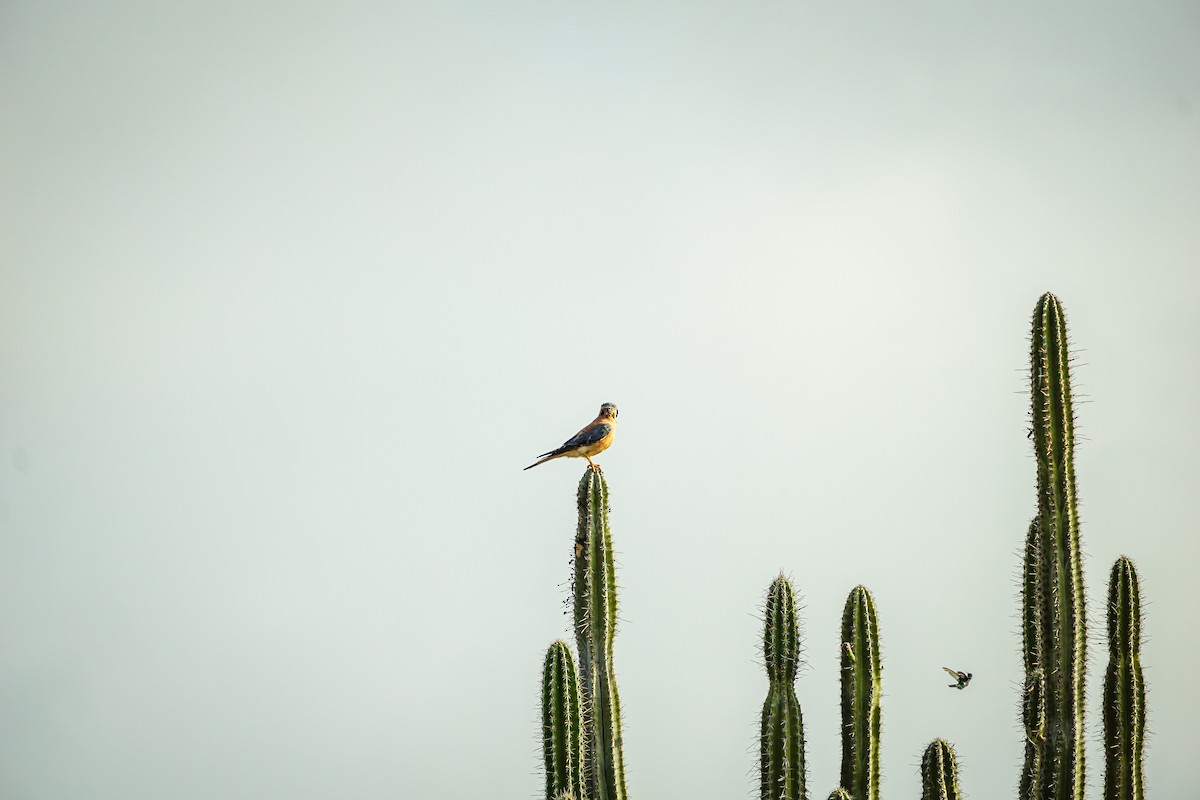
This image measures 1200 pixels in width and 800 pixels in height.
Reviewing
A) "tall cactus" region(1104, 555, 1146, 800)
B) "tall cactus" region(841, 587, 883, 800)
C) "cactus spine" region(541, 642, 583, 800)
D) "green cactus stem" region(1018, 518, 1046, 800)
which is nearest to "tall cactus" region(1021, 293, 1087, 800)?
"green cactus stem" region(1018, 518, 1046, 800)

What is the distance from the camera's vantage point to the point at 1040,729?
9.12 meters

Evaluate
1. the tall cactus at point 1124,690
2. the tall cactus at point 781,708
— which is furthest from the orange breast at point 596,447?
the tall cactus at point 1124,690

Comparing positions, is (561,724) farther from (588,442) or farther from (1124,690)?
(1124,690)

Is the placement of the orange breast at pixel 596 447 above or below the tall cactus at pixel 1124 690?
above

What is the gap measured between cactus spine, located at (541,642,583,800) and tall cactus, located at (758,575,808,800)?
1473mm

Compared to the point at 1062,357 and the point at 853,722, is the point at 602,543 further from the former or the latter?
the point at 1062,357

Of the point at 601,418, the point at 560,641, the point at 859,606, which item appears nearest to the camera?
the point at 560,641

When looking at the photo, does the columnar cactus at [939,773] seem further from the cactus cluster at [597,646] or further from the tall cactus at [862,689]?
the cactus cluster at [597,646]

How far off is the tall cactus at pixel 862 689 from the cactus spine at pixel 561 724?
2268 millimetres

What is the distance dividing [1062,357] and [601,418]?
3.91 meters

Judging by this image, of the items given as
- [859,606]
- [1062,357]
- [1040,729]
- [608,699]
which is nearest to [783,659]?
[859,606]

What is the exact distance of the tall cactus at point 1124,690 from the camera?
9.51 metres

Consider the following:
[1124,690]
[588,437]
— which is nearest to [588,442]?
[588,437]

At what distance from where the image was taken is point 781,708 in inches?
349
